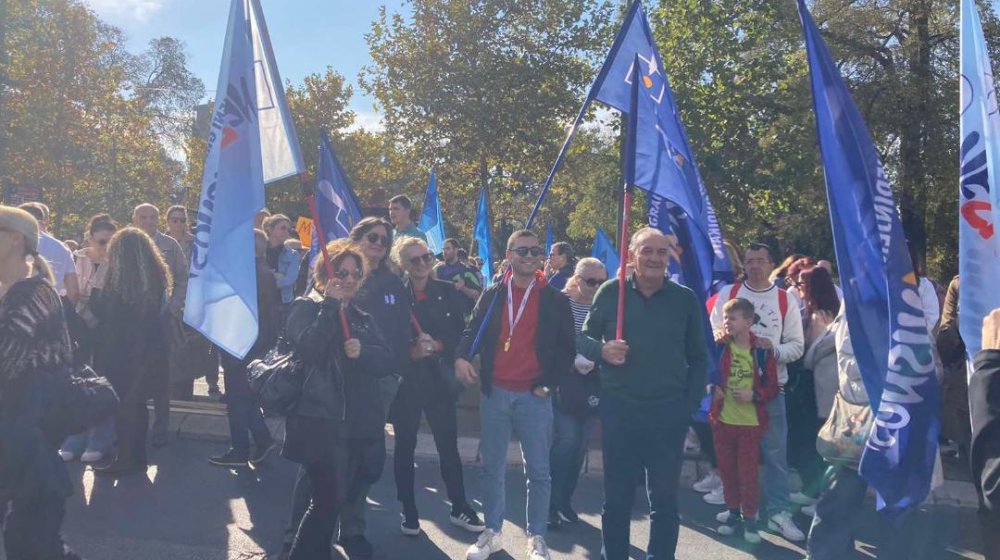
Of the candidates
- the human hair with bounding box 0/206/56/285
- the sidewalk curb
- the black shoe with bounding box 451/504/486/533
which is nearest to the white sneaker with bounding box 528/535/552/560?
the black shoe with bounding box 451/504/486/533

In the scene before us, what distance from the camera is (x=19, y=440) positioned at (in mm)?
3578

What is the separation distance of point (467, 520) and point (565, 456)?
30.1 inches

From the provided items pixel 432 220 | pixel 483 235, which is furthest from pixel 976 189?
pixel 483 235

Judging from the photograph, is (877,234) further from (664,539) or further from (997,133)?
(664,539)

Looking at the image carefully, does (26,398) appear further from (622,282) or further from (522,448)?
(622,282)

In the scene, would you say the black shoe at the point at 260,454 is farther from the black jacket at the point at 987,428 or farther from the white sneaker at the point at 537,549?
the black jacket at the point at 987,428

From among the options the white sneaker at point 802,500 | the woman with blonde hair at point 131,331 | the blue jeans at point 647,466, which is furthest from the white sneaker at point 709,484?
the woman with blonde hair at point 131,331

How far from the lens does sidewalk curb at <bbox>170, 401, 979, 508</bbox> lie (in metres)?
6.48

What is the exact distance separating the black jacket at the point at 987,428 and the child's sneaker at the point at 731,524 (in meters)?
2.75

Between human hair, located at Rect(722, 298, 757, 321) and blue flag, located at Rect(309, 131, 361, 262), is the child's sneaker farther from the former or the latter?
blue flag, located at Rect(309, 131, 361, 262)

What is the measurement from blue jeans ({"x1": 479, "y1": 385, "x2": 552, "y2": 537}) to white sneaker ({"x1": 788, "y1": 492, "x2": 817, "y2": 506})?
2198 mm

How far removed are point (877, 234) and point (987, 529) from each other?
4.18 feet

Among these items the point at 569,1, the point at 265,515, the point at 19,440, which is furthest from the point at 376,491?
the point at 569,1

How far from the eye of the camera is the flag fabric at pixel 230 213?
175 inches
